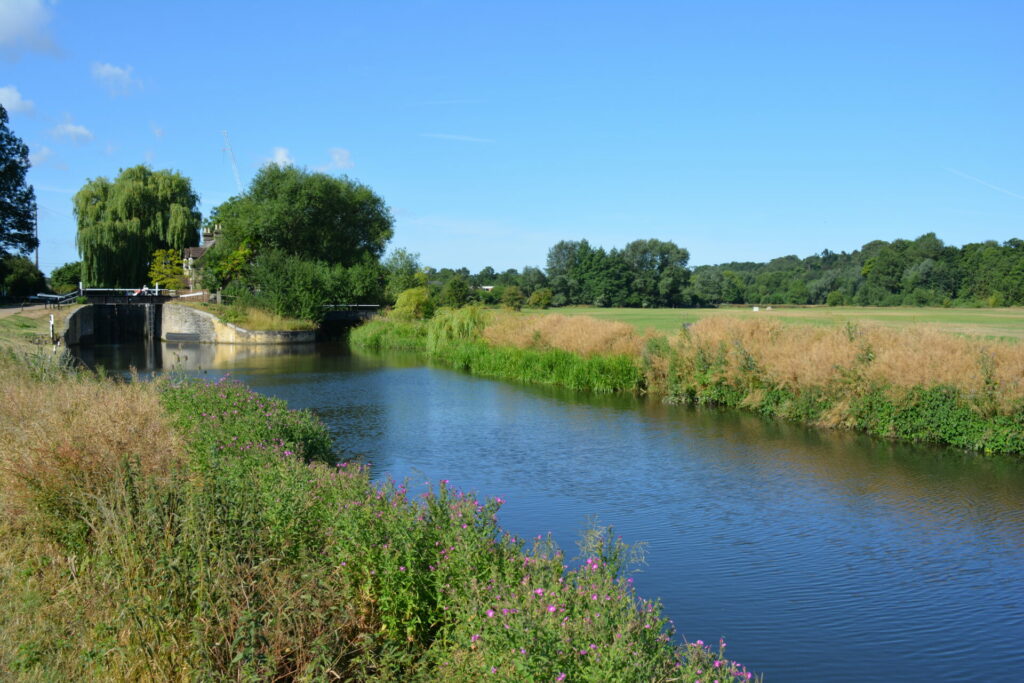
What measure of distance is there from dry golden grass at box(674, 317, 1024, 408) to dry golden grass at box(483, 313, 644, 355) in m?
3.39

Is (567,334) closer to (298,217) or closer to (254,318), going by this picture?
(254,318)

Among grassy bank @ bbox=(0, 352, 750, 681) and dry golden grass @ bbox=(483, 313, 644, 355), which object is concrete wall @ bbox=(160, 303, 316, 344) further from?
grassy bank @ bbox=(0, 352, 750, 681)

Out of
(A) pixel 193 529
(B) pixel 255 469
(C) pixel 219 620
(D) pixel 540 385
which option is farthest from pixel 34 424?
(D) pixel 540 385

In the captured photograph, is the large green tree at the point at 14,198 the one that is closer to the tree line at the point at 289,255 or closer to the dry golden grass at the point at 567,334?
the tree line at the point at 289,255

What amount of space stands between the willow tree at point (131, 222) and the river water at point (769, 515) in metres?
41.8

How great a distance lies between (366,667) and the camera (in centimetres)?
516

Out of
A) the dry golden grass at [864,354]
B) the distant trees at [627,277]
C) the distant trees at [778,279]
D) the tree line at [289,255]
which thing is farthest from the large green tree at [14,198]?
the dry golden grass at [864,354]

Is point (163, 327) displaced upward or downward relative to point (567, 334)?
downward

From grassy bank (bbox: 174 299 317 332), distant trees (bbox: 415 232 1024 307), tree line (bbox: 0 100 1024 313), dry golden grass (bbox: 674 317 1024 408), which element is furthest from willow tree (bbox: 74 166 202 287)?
dry golden grass (bbox: 674 317 1024 408)

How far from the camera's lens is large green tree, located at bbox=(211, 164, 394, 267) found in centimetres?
5159

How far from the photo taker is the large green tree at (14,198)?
178 ft

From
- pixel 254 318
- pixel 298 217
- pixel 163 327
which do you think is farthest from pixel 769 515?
pixel 298 217

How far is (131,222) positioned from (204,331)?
18537 mm

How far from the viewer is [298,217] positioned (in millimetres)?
52281
